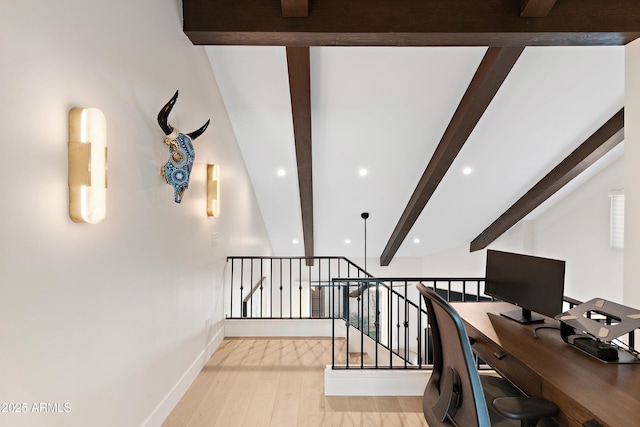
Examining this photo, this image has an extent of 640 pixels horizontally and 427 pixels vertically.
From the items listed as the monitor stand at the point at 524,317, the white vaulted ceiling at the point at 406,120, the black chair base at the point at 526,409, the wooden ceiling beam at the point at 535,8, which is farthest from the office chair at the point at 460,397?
the white vaulted ceiling at the point at 406,120

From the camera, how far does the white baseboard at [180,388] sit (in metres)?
2.47

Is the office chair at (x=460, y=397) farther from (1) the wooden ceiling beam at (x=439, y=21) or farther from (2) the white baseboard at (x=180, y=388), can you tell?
(1) the wooden ceiling beam at (x=439, y=21)

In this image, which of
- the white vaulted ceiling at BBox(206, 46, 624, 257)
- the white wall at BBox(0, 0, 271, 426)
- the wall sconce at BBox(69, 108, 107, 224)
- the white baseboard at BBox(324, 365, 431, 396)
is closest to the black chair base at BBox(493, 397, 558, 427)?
the white baseboard at BBox(324, 365, 431, 396)

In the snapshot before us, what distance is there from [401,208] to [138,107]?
202 inches

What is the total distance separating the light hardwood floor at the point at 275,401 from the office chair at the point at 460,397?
117 centimetres

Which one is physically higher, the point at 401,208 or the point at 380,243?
the point at 401,208

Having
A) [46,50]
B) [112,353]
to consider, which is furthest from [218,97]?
[112,353]

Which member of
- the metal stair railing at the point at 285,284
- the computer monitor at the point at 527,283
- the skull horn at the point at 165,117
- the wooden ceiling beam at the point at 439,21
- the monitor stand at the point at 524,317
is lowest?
the metal stair railing at the point at 285,284

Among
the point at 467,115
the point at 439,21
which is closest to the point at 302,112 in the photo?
the point at 439,21

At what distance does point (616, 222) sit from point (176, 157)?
6095 mm

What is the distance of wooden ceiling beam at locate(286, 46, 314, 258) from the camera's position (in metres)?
3.26

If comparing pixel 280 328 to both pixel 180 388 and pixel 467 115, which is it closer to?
pixel 180 388

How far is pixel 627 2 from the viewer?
272cm

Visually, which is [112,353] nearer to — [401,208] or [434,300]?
[434,300]
